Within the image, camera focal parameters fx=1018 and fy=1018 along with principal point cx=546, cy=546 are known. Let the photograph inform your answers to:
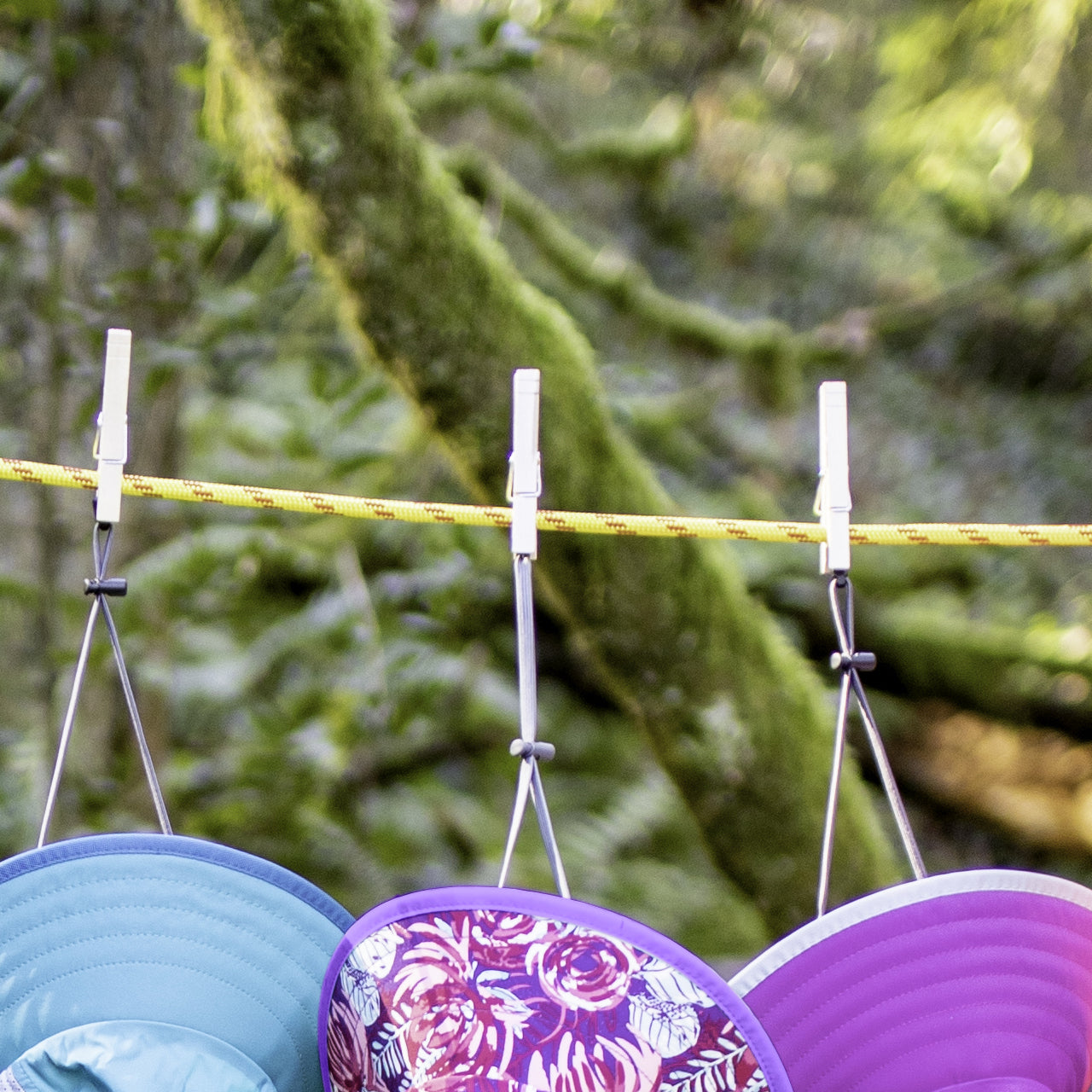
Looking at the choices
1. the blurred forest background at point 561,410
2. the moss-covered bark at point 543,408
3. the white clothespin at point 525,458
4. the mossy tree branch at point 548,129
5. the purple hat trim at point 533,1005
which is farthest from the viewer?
the mossy tree branch at point 548,129

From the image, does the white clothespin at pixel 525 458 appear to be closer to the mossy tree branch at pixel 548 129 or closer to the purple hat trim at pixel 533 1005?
the purple hat trim at pixel 533 1005

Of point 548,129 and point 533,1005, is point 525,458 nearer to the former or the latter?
point 533,1005

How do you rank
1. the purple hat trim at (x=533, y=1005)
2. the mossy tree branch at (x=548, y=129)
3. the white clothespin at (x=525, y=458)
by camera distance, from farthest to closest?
the mossy tree branch at (x=548, y=129)
the white clothespin at (x=525, y=458)
the purple hat trim at (x=533, y=1005)

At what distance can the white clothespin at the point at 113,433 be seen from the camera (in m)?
0.69

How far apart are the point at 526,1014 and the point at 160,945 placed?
0.24 metres

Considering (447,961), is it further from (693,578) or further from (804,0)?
(804,0)

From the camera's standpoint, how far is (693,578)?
3.84 feet

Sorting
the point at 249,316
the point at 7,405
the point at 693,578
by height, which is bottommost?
the point at 693,578

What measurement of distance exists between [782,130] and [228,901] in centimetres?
387

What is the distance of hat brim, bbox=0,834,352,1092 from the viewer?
2.02ft

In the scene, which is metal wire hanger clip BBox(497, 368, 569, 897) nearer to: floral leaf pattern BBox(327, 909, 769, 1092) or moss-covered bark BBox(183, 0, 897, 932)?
floral leaf pattern BBox(327, 909, 769, 1092)

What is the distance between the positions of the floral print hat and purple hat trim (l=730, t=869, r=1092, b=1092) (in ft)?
0.19

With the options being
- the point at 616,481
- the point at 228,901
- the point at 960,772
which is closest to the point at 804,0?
the point at 960,772

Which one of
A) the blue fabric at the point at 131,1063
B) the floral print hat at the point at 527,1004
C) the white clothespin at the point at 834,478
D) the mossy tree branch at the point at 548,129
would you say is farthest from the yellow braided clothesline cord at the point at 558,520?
the mossy tree branch at the point at 548,129
